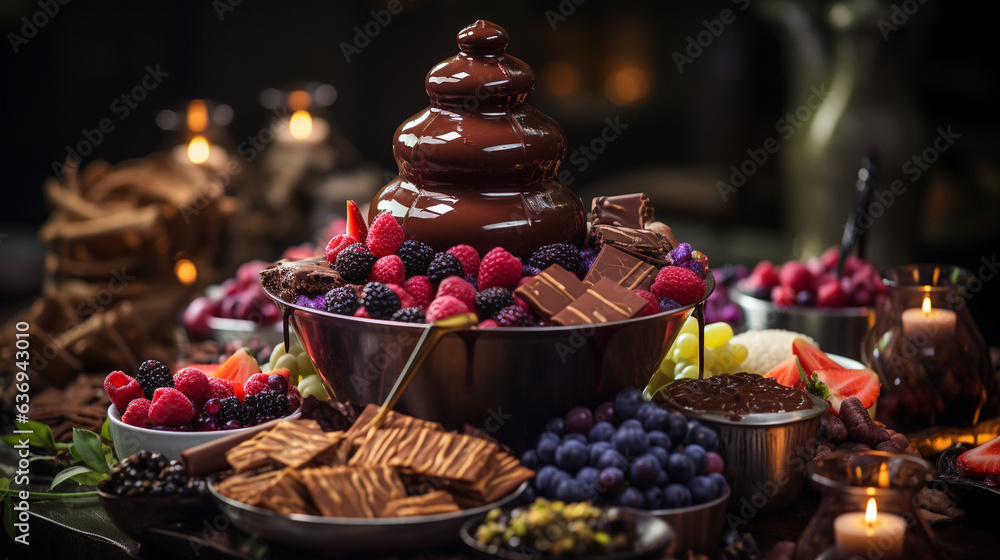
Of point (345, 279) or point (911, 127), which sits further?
point (911, 127)

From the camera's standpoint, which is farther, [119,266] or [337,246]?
[119,266]

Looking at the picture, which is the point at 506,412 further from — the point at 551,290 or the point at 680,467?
the point at 680,467

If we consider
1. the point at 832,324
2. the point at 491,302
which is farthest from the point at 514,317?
the point at 832,324

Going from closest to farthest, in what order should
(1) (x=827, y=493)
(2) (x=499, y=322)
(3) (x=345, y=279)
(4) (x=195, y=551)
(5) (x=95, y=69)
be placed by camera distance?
(1) (x=827, y=493) → (4) (x=195, y=551) → (2) (x=499, y=322) → (3) (x=345, y=279) → (5) (x=95, y=69)

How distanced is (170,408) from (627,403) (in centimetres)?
91

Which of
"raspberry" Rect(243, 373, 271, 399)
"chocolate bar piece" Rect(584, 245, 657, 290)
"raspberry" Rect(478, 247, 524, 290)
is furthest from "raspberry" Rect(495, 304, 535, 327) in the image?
"raspberry" Rect(243, 373, 271, 399)

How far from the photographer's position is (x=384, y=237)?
2059mm

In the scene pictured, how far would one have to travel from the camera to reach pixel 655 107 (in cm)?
680

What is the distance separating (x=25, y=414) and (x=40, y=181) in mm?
4688

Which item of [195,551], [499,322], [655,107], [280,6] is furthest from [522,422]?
[280,6]

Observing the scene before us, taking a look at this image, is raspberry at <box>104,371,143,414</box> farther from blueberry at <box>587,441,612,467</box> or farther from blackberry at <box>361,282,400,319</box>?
blueberry at <box>587,441,612,467</box>

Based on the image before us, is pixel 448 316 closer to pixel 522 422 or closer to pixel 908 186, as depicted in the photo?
pixel 522 422

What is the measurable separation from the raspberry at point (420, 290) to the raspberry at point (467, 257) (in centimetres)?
10

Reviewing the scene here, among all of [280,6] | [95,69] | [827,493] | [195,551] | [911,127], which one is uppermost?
[280,6]
